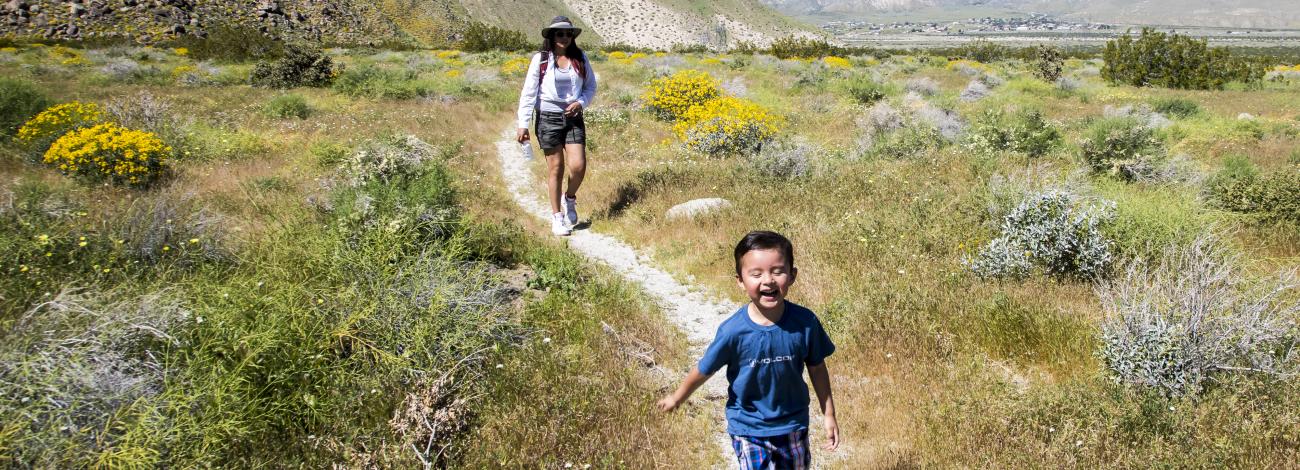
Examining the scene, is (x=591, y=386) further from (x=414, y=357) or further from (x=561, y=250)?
(x=561, y=250)

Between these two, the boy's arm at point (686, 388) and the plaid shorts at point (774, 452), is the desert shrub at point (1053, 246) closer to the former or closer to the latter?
the plaid shorts at point (774, 452)

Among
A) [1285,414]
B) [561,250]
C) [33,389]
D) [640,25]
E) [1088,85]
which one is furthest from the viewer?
[640,25]

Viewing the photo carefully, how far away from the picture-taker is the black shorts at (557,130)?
649cm

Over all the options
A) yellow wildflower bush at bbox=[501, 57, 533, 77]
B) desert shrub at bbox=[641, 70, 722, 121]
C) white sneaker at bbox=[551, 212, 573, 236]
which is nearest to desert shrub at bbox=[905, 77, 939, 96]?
desert shrub at bbox=[641, 70, 722, 121]

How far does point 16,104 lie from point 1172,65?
1336 inches

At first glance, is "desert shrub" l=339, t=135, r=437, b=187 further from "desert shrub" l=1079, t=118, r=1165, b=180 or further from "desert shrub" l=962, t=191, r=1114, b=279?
"desert shrub" l=1079, t=118, r=1165, b=180

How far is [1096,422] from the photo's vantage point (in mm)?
3031

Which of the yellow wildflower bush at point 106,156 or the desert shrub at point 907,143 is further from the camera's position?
the desert shrub at point 907,143

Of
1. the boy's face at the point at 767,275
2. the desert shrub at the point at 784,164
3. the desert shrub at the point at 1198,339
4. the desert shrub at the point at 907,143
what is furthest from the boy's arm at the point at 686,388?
the desert shrub at the point at 907,143

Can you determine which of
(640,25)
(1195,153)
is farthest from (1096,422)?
(640,25)

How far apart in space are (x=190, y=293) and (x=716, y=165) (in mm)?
7285

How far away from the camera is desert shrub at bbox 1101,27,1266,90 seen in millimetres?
22828

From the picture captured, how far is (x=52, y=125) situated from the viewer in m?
8.73

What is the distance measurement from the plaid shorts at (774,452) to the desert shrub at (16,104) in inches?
483
